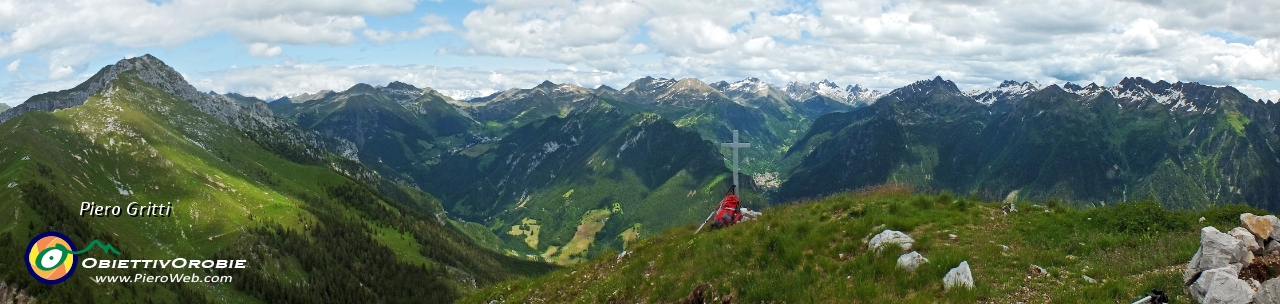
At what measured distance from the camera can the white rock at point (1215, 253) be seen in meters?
14.0

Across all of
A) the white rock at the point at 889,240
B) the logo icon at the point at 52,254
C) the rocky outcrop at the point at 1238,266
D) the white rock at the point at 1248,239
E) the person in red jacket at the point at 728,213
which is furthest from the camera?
the logo icon at the point at 52,254

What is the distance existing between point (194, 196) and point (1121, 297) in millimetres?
235305

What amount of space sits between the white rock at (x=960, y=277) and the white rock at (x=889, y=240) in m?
3.10

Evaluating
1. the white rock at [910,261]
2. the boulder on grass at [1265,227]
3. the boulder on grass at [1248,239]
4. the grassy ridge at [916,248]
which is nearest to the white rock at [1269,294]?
the grassy ridge at [916,248]

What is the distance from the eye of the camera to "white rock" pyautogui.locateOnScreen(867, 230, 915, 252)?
2067cm

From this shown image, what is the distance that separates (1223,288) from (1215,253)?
5.53 feet

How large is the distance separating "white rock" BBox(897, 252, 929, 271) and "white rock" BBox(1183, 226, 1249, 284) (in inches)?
237

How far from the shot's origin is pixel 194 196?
19500cm

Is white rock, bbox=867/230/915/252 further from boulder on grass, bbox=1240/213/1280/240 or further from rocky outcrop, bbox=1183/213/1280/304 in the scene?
boulder on grass, bbox=1240/213/1280/240

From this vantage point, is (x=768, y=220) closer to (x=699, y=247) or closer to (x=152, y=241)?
(x=699, y=247)

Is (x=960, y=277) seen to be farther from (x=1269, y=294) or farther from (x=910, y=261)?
(x=1269, y=294)

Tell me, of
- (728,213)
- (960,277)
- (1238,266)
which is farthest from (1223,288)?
(728,213)

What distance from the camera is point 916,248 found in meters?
20.5

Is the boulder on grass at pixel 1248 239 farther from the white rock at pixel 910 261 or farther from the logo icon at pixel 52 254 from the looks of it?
the logo icon at pixel 52 254
